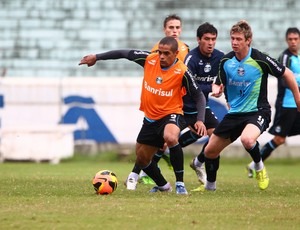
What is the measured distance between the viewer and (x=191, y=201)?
10578 millimetres

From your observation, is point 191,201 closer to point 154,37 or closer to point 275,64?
point 275,64

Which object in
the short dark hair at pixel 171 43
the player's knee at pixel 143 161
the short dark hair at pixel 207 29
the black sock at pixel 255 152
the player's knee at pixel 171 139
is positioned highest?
the short dark hair at pixel 207 29

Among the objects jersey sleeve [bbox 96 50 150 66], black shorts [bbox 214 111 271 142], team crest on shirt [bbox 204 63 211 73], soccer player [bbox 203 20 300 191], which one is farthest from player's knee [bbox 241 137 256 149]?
team crest on shirt [bbox 204 63 211 73]

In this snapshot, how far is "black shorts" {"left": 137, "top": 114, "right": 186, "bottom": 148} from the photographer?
11594 millimetres

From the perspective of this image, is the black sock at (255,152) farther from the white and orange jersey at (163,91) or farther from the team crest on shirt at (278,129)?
the team crest on shirt at (278,129)

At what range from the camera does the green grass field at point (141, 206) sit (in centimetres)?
866

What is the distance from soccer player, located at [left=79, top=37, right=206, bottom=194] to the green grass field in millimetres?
615

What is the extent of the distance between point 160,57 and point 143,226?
140 inches

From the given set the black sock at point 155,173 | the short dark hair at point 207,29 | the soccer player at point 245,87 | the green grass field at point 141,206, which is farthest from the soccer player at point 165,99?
the short dark hair at point 207,29

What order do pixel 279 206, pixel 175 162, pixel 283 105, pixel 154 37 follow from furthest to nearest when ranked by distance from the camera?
1. pixel 154 37
2. pixel 283 105
3. pixel 175 162
4. pixel 279 206

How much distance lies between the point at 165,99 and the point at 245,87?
1083 millimetres

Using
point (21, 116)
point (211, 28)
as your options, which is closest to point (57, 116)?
point (21, 116)

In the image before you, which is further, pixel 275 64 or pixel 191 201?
pixel 275 64

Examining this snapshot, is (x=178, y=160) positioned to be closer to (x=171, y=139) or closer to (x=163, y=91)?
(x=171, y=139)
